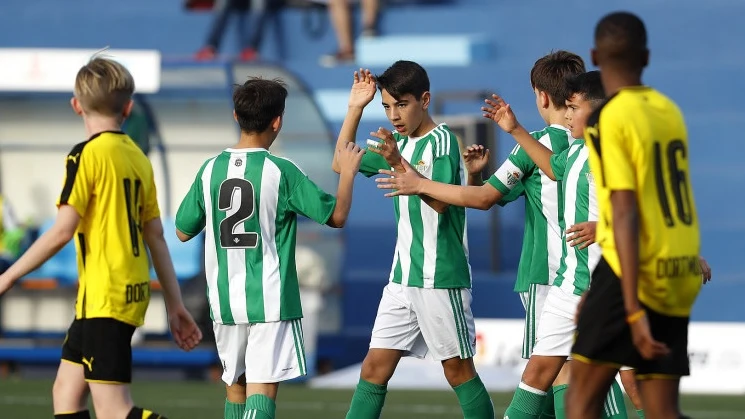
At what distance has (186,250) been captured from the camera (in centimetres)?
1338

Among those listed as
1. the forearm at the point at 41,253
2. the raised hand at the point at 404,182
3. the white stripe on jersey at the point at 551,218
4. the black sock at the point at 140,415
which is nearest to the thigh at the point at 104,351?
the black sock at the point at 140,415

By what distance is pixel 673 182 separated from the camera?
14.3 feet

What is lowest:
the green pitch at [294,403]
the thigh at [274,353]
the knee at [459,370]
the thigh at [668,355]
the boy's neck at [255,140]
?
the green pitch at [294,403]

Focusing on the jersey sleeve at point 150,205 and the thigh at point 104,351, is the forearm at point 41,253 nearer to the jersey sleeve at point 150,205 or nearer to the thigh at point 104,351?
the thigh at point 104,351

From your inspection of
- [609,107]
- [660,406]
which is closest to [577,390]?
[660,406]

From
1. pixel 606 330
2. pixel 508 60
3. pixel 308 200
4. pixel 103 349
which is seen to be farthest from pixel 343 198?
pixel 508 60

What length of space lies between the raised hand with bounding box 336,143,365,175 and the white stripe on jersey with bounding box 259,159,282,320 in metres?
0.27

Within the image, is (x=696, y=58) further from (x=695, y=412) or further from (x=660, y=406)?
(x=660, y=406)

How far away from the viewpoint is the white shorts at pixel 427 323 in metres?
6.20

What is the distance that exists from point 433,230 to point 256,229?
3.00 feet

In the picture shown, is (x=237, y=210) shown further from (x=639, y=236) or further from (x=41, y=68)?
(x=41, y=68)

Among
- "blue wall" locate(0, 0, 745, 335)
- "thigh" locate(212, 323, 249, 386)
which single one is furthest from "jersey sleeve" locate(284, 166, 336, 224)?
"blue wall" locate(0, 0, 745, 335)

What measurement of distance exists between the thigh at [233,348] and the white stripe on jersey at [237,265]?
0.05 meters

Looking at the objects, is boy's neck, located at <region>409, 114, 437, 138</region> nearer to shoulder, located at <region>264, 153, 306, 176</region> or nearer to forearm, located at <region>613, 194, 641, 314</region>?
shoulder, located at <region>264, 153, 306, 176</region>
